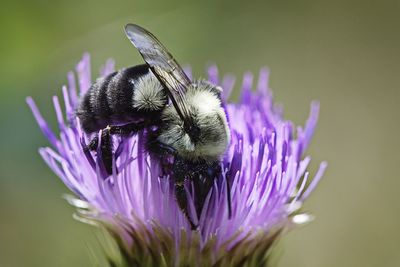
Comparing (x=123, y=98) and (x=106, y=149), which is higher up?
(x=123, y=98)

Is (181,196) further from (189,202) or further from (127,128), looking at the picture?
(127,128)

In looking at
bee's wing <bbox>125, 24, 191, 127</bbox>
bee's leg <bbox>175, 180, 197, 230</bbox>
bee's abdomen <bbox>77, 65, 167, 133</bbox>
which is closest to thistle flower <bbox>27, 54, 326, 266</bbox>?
bee's leg <bbox>175, 180, 197, 230</bbox>

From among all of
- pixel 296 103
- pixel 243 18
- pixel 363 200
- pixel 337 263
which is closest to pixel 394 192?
pixel 363 200

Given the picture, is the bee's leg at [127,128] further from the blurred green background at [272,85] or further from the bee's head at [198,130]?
the blurred green background at [272,85]

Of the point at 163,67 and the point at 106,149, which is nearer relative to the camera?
the point at 163,67

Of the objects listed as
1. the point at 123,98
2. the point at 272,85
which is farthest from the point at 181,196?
the point at 272,85

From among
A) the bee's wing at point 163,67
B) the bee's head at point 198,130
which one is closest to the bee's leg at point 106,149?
the bee's head at point 198,130
